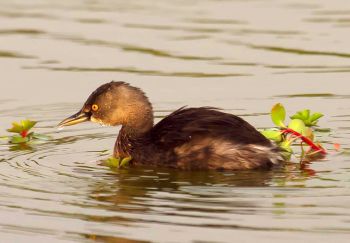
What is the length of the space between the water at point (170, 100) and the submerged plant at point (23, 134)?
157 millimetres

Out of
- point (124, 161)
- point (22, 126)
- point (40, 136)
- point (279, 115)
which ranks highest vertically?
point (279, 115)

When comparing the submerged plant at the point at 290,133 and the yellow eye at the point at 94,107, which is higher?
the yellow eye at the point at 94,107

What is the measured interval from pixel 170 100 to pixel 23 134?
2.48 m

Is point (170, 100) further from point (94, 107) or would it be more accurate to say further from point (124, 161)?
point (124, 161)

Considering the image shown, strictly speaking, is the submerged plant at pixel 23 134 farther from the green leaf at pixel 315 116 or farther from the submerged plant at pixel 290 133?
the green leaf at pixel 315 116

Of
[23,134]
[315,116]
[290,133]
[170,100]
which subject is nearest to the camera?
[290,133]

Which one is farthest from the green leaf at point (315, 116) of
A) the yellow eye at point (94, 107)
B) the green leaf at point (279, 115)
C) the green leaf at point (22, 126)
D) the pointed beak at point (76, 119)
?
the green leaf at point (22, 126)

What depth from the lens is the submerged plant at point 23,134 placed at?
1191 centimetres

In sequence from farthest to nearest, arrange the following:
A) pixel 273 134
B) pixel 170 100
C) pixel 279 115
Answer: pixel 170 100, pixel 273 134, pixel 279 115

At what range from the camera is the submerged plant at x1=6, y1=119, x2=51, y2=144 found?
469 inches

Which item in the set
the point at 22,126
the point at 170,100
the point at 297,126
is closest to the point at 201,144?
the point at 297,126

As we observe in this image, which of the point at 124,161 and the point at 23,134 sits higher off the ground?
A: the point at 23,134

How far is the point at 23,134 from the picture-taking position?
39.2ft

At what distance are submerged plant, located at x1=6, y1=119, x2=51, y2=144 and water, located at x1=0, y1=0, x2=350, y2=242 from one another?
157 mm
